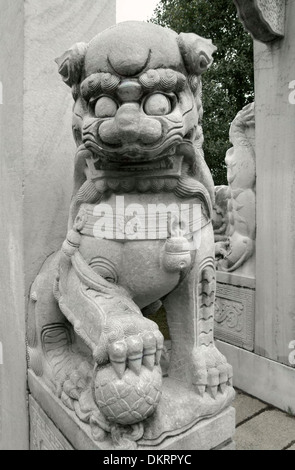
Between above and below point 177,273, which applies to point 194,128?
above

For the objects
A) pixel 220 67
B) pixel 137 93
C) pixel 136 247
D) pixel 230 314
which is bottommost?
pixel 230 314

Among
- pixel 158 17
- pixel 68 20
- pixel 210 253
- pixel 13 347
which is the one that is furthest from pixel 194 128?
pixel 158 17

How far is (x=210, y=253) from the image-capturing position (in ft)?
5.48

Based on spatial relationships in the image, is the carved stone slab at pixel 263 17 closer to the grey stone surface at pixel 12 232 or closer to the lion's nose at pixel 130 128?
the grey stone surface at pixel 12 232

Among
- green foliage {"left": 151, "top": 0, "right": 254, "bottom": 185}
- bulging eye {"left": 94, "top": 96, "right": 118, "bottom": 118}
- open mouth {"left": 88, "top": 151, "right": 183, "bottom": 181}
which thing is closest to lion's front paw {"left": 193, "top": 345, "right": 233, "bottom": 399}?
open mouth {"left": 88, "top": 151, "right": 183, "bottom": 181}

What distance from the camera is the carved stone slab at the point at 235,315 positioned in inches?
132

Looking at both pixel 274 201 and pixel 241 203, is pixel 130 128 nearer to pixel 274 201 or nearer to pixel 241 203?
pixel 274 201

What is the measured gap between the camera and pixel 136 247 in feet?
5.11

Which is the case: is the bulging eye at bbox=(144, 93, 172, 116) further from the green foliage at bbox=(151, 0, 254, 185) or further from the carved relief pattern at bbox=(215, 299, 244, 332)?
the green foliage at bbox=(151, 0, 254, 185)

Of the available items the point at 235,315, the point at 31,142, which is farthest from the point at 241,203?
the point at 31,142

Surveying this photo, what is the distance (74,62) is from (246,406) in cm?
263
